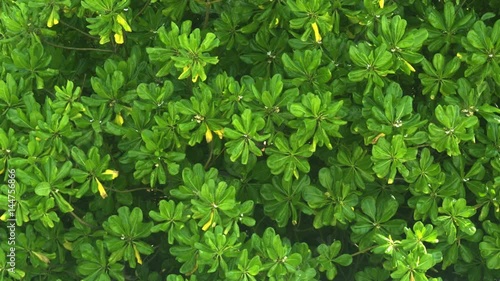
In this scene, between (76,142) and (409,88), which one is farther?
(409,88)

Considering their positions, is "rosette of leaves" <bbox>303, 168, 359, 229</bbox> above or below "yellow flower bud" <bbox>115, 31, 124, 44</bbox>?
below

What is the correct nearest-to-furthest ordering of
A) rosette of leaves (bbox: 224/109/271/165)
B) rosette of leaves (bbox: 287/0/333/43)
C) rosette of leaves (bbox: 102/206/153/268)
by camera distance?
rosette of leaves (bbox: 224/109/271/165) < rosette of leaves (bbox: 287/0/333/43) < rosette of leaves (bbox: 102/206/153/268)

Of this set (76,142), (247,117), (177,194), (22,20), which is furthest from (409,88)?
(22,20)

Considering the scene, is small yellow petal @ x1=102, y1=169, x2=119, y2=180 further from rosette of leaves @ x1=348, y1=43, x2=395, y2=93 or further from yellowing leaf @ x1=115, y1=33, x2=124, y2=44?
rosette of leaves @ x1=348, y1=43, x2=395, y2=93

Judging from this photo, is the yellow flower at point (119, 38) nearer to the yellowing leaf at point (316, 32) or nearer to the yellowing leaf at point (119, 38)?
the yellowing leaf at point (119, 38)

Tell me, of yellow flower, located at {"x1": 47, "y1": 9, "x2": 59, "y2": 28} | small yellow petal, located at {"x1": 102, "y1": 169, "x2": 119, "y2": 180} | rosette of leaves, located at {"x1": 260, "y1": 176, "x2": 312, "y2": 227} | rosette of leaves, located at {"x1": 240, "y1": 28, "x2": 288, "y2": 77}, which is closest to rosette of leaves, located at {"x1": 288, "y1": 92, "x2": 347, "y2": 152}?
rosette of leaves, located at {"x1": 260, "y1": 176, "x2": 312, "y2": 227}

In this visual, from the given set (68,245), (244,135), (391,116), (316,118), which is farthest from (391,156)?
(68,245)

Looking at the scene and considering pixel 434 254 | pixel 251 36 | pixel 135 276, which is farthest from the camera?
pixel 135 276

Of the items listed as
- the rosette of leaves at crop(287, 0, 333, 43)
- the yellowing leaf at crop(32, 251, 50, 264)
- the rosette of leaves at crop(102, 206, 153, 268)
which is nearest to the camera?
the rosette of leaves at crop(287, 0, 333, 43)

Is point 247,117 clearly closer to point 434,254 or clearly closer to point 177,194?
point 177,194

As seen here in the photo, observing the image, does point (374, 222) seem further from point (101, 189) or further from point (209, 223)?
point (101, 189)
